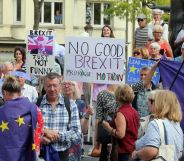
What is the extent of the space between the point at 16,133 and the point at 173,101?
5.54 ft

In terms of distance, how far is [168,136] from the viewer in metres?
7.10

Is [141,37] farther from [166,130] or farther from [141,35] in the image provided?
[166,130]

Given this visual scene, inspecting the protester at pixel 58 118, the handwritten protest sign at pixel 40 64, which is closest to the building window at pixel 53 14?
the handwritten protest sign at pixel 40 64

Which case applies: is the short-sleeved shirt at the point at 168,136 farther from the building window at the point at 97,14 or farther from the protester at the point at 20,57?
the building window at the point at 97,14

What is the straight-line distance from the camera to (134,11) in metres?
44.8

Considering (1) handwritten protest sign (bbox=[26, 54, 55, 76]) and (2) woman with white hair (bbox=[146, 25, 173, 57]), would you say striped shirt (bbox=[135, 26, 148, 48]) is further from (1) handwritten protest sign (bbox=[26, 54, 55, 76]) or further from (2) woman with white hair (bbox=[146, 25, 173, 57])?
(1) handwritten protest sign (bbox=[26, 54, 55, 76])

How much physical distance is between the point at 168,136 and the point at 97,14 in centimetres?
4548

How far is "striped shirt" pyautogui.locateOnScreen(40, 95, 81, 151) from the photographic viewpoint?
8453 mm

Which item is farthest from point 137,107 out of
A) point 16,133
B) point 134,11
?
point 134,11

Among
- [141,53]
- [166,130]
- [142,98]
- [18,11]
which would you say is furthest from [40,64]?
[18,11]

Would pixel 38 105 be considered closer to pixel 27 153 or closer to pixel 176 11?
pixel 27 153

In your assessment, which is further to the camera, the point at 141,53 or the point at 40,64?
the point at 40,64

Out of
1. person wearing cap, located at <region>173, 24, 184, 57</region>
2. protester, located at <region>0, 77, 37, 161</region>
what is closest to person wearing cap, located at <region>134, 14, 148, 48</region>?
person wearing cap, located at <region>173, 24, 184, 57</region>

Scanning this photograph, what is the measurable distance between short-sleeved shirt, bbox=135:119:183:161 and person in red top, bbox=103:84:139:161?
2460 millimetres
